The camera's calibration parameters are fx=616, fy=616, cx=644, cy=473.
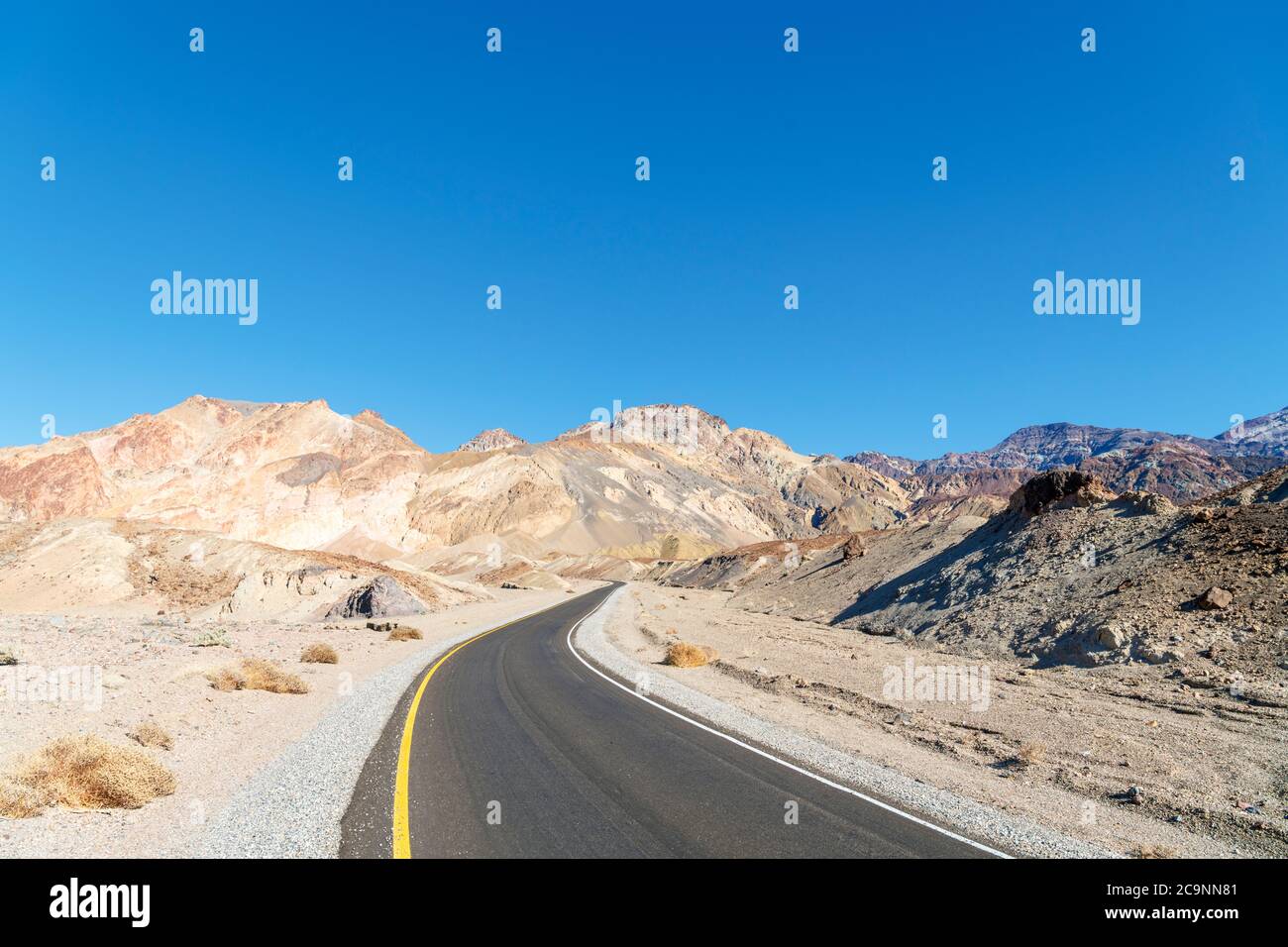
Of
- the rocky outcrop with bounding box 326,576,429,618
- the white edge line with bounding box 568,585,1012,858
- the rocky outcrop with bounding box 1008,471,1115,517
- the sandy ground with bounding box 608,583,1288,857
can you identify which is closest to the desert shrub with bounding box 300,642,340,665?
the white edge line with bounding box 568,585,1012,858

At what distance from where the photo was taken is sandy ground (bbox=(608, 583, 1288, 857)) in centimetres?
754

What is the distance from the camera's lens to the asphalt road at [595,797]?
632 cm

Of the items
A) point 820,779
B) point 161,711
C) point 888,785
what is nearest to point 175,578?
point 161,711

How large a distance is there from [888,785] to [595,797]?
159 inches

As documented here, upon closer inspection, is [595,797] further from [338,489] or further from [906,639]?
[338,489]

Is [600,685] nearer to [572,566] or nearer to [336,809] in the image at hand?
[336,809]

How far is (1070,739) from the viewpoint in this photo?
11047 millimetres

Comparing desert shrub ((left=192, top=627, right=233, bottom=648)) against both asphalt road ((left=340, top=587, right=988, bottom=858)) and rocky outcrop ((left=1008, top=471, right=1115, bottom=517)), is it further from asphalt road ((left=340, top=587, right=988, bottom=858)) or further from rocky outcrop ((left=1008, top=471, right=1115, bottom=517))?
rocky outcrop ((left=1008, top=471, right=1115, bottom=517))
